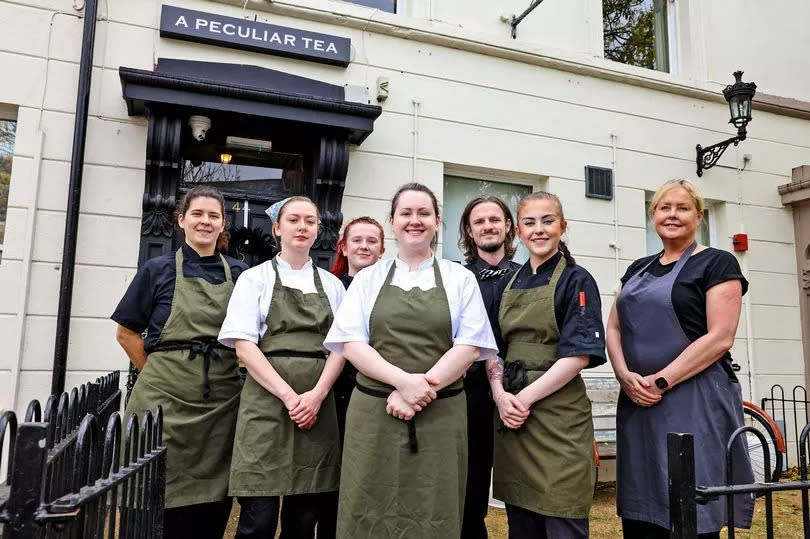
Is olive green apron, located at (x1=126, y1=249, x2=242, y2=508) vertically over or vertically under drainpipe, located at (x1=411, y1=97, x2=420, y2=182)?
under

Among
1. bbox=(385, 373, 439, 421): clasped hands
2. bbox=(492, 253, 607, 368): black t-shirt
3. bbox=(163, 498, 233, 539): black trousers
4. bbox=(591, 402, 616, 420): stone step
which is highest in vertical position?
bbox=(492, 253, 607, 368): black t-shirt

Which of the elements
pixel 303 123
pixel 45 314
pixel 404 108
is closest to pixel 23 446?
pixel 45 314

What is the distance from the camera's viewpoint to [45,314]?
4129 millimetres

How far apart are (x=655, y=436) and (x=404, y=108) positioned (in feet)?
12.4

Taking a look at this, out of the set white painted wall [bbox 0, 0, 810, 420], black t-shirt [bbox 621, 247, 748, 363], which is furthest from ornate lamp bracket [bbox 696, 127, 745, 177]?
black t-shirt [bbox 621, 247, 748, 363]

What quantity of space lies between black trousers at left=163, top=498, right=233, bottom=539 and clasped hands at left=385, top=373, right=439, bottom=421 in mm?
1001

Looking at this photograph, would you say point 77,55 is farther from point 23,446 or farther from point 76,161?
point 23,446

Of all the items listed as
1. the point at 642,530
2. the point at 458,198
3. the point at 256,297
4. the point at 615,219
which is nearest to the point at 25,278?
the point at 256,297

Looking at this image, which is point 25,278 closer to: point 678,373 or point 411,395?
point 411,395

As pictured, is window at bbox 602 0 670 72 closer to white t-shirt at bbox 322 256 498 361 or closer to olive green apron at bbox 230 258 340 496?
white t-shirt at bbox 322 256 498 361

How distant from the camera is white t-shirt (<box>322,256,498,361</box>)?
2207 millimetres

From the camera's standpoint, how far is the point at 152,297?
8.50 ft

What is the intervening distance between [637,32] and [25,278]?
21.7 feet

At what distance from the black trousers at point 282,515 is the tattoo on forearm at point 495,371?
2.76 feet
